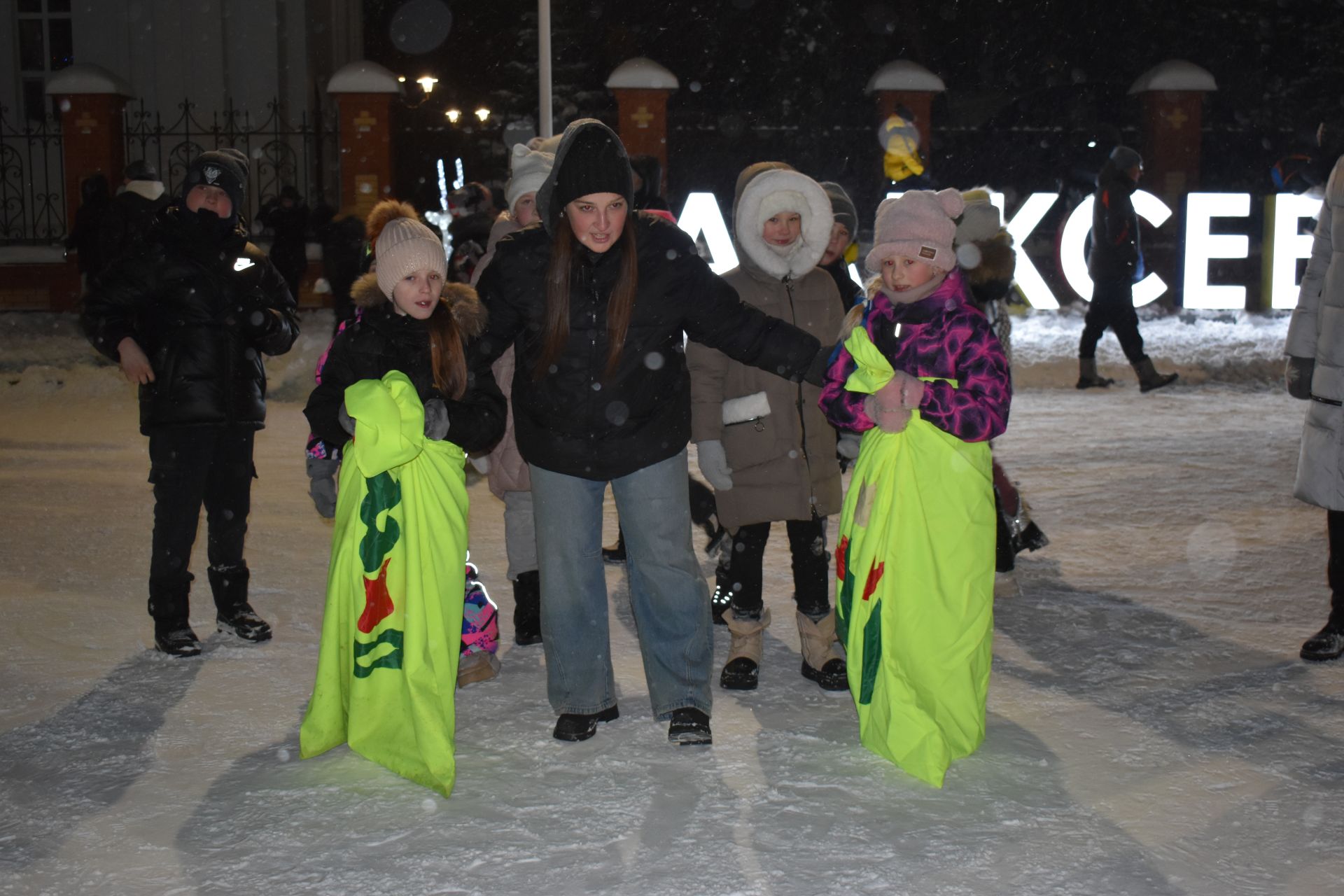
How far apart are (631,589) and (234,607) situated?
5.71 ft

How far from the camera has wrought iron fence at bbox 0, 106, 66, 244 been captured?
14.7 meters

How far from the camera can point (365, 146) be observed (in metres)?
15.1

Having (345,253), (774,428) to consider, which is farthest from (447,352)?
(345,253)

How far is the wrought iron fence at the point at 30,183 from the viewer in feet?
48.4

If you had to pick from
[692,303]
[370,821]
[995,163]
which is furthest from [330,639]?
[995,163]

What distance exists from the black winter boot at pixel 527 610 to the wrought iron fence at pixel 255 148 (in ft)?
35.8

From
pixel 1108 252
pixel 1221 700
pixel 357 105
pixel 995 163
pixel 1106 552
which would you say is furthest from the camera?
pixel 995 163

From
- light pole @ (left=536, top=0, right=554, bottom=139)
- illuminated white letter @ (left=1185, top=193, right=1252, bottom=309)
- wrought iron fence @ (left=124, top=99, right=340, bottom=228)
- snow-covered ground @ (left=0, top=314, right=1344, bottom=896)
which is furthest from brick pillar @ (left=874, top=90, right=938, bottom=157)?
snow-covered ground @ (left=0, top=314, right=1344, bottom=896)

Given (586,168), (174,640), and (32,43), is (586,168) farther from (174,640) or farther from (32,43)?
(32,43)

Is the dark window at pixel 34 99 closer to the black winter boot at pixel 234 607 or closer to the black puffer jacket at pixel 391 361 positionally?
the black winter boot at pixel 234 607

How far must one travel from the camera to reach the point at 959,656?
11.5ft

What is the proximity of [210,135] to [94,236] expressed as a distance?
4380mm

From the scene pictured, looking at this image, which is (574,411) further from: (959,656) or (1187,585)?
(1187,585)

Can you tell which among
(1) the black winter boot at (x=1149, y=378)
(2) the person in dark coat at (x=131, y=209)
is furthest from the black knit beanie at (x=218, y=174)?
(1) the black winter boot at (x=1149, y=378)
